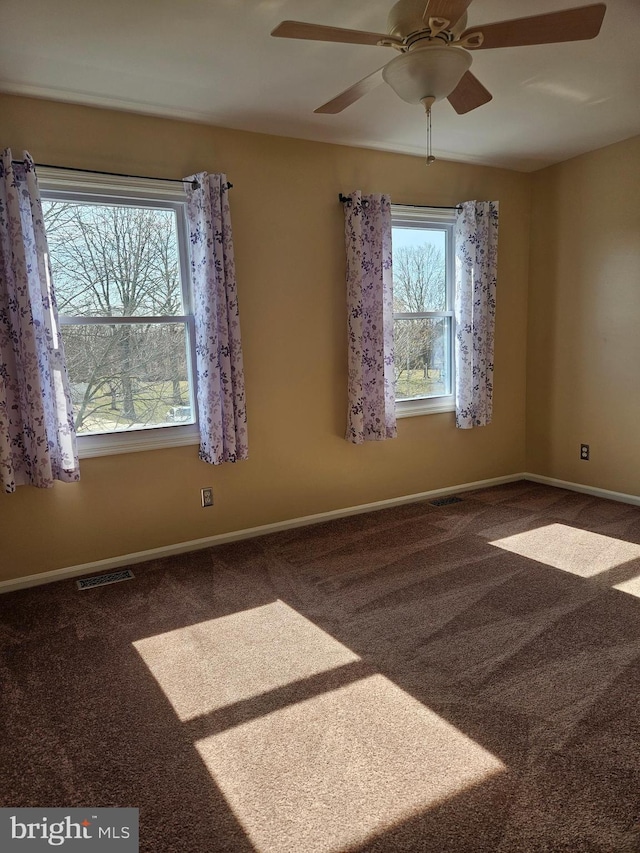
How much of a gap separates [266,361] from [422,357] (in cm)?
141

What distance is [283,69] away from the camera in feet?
9.13

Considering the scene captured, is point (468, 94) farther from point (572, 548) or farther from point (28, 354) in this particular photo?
point (572, 548)

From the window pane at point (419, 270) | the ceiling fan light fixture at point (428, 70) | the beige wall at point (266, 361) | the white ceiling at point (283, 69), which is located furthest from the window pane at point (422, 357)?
the ceiling fan light fixture at point (428, 70)

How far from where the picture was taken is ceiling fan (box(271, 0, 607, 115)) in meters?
1.81

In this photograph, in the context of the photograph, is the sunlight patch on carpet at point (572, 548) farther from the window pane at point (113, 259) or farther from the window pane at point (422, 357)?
the window pane at point (113, 259)

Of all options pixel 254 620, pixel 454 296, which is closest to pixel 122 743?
pixel 254 620

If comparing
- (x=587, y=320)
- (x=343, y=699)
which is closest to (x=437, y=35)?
(x=343, y=699)

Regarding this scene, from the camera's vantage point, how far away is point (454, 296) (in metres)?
4.58

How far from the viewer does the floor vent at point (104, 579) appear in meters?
3.21

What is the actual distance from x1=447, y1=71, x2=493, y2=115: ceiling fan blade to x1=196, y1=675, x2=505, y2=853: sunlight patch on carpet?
7.89 ft

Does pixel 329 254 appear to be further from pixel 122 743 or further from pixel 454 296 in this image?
pixel 122 743

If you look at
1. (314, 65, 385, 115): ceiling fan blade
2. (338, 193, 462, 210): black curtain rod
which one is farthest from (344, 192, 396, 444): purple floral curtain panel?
(314, 65, 385, 115): ceiling fan blade

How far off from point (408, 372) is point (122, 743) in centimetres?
329

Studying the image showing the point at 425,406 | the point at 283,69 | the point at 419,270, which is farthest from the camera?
the point at 425,406
